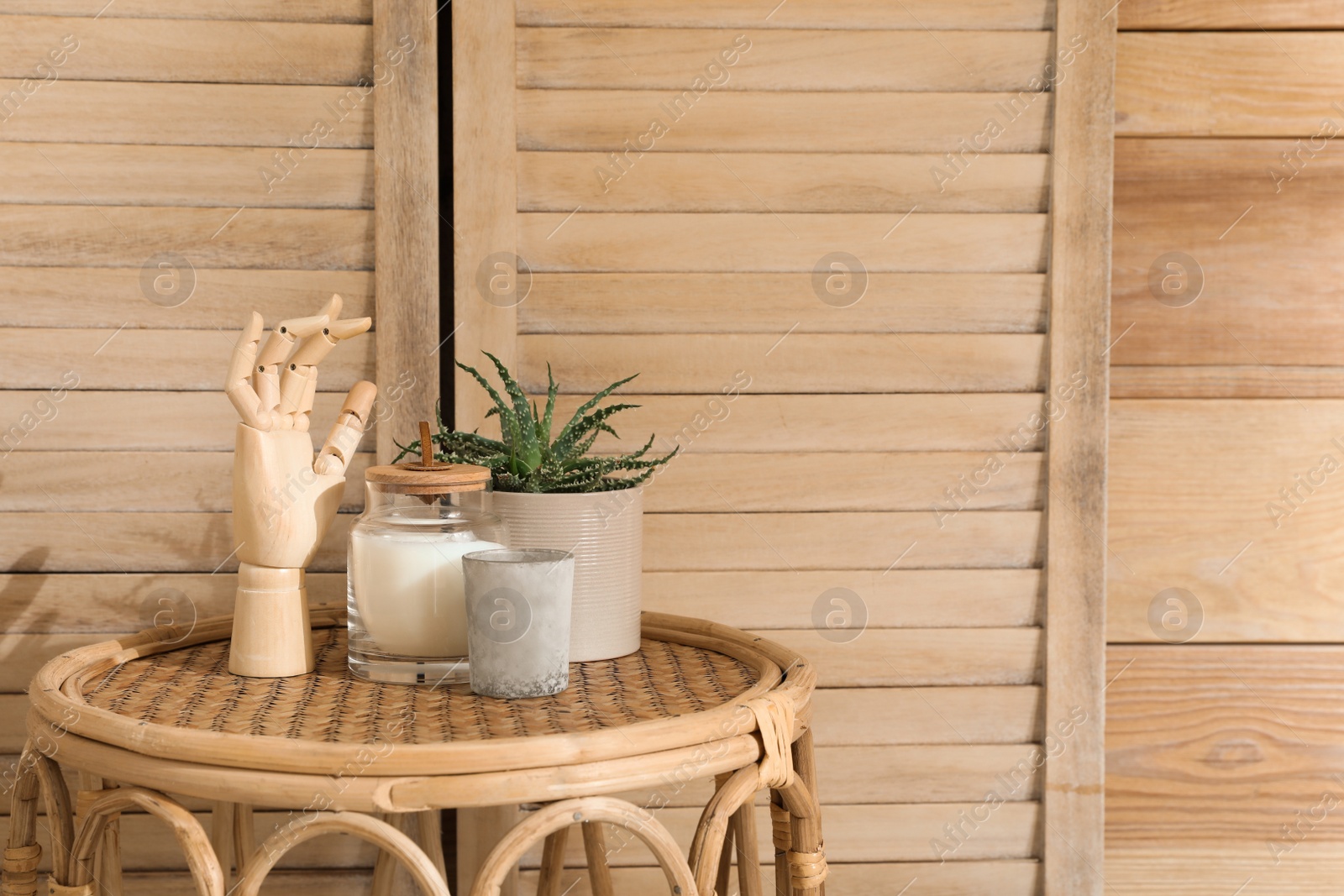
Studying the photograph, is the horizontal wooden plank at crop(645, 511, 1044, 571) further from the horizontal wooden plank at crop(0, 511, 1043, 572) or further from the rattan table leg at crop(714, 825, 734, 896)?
the rattan table leg at crop(714, 825, 734, 896)

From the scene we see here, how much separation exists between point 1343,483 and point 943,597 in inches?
20.7

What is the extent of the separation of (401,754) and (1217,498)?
1.05 metres

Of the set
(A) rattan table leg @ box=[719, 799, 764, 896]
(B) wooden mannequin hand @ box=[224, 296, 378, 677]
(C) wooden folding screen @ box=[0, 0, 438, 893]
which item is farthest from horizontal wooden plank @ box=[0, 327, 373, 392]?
(A) rattan table leg @ box=[719, 799, 764, 896]

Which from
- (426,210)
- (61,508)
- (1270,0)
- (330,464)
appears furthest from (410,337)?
(1270,0)

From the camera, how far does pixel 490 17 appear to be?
1165mm

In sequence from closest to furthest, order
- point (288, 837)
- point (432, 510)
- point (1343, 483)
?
point (288, 837) < point (432, 510) < point (1343, 483)

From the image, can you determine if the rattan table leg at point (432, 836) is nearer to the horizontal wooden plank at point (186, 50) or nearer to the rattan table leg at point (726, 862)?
the rattan table leg at point (726, 862)

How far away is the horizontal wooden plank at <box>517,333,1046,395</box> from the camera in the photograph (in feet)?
3.95

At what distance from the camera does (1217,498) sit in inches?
50.3

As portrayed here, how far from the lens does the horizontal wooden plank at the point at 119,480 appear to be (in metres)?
1.17

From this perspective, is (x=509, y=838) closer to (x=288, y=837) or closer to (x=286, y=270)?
(x=288, y=837)

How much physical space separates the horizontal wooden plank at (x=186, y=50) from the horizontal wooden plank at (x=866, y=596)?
689mm

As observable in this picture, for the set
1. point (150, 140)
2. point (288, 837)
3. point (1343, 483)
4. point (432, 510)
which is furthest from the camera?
point (1343, 483)

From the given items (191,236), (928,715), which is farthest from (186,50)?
(928,715)
